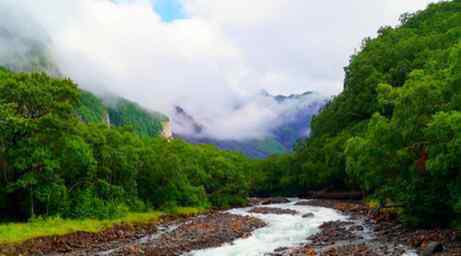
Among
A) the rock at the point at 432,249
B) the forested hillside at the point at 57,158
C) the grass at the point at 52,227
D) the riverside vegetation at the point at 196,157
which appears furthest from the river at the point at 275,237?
the forested hillside at the point at 57,158

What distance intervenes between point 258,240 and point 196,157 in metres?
53.1

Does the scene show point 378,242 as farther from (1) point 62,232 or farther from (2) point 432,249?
(1) point 62,232

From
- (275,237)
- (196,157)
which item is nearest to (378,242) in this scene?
(275,237)

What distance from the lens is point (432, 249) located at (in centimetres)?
2708

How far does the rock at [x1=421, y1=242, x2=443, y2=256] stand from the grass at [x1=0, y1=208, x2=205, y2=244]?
2779 centimetres

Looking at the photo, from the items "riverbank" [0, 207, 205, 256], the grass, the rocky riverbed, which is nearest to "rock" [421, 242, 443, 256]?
the rocky riverbed

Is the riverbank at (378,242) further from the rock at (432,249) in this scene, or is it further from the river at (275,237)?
the river at (275,237)

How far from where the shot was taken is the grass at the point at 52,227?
119 feet

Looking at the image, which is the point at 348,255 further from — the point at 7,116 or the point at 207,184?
the point at 207,184

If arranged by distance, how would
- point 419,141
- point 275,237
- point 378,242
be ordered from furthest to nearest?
1. point 275,237
2. point 419,141
3. point 378,242

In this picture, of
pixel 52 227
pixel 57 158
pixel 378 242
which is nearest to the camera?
pixel 378 242

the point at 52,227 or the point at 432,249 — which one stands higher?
the point at 52,227

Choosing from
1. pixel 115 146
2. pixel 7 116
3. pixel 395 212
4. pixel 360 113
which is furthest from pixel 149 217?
pixel 360 113

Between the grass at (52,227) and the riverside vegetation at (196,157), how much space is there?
4.52ft
